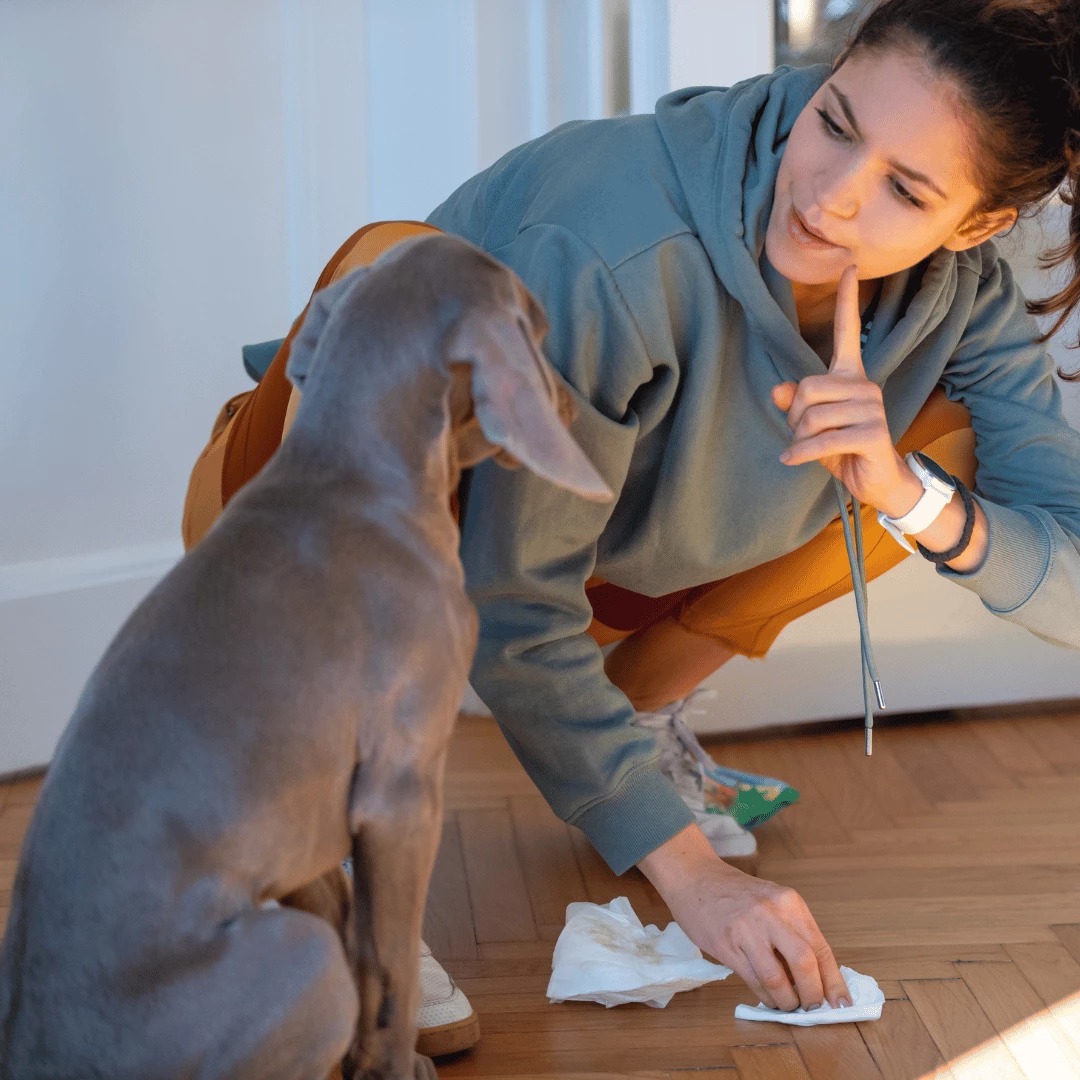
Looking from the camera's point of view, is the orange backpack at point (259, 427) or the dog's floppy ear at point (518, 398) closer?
the dog's floppy ear at point (518, 398)

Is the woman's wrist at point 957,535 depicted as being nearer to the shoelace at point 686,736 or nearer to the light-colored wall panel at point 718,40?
the shoelace at point 686,736

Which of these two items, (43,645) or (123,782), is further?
(43,645)

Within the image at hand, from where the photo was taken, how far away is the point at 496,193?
1.47 metres

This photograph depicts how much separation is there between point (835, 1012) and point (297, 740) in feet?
2.37

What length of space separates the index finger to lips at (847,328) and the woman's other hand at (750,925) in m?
0.49

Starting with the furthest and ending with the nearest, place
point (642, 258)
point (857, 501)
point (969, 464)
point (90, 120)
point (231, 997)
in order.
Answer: point (90, 120) < point (969, 464) < point (857, 501) < point (642, 258) < point (231, 997)

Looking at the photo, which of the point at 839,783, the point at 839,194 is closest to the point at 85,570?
the point at 839,783

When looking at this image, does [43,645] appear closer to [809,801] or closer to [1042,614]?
[809,801]

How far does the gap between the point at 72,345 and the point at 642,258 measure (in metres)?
1.01

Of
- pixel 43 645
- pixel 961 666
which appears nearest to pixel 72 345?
pixel 43 645

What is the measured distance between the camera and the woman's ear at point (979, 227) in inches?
52.4

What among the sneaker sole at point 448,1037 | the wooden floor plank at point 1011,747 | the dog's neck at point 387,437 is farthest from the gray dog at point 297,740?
the wooden floor plank at point 1011,747

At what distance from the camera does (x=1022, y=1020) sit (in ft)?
4.42

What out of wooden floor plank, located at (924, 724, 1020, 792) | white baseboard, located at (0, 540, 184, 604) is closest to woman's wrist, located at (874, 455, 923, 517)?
wooden floor plank, located at (924, 724, 1020, 792)
